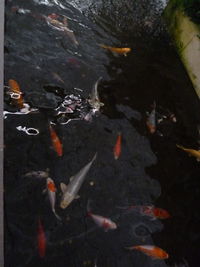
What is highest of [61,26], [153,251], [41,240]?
[61,26]

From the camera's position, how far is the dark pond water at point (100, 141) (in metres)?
3.91

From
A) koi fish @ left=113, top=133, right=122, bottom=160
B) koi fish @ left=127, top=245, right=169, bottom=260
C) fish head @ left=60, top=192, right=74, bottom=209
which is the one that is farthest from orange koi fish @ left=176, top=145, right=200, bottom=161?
fish head @ left=60, top=192, right=74, bottom=209

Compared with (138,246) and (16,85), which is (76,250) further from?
(16,85)

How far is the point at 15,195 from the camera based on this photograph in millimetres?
4023

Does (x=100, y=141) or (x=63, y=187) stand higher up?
(x=100, y=141)

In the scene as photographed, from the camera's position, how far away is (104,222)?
13.4 feet

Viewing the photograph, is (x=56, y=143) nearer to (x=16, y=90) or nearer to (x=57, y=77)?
(x=16, y=90)

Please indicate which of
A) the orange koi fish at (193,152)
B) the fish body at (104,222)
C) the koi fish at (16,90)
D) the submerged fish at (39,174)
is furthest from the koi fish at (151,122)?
the koi fish at (16,90)

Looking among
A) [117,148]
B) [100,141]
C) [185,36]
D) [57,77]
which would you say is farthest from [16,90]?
[185,36]

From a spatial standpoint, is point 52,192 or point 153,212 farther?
point 153,212

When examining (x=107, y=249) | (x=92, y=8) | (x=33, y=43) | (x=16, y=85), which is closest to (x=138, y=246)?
(x=107, y=249)

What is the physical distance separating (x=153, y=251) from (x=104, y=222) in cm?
68

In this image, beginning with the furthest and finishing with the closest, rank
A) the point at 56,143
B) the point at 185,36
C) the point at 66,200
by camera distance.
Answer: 1. the point at 185,36
2. the point at 56,143
3. the point at 66,200

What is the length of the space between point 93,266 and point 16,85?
2934 mm
